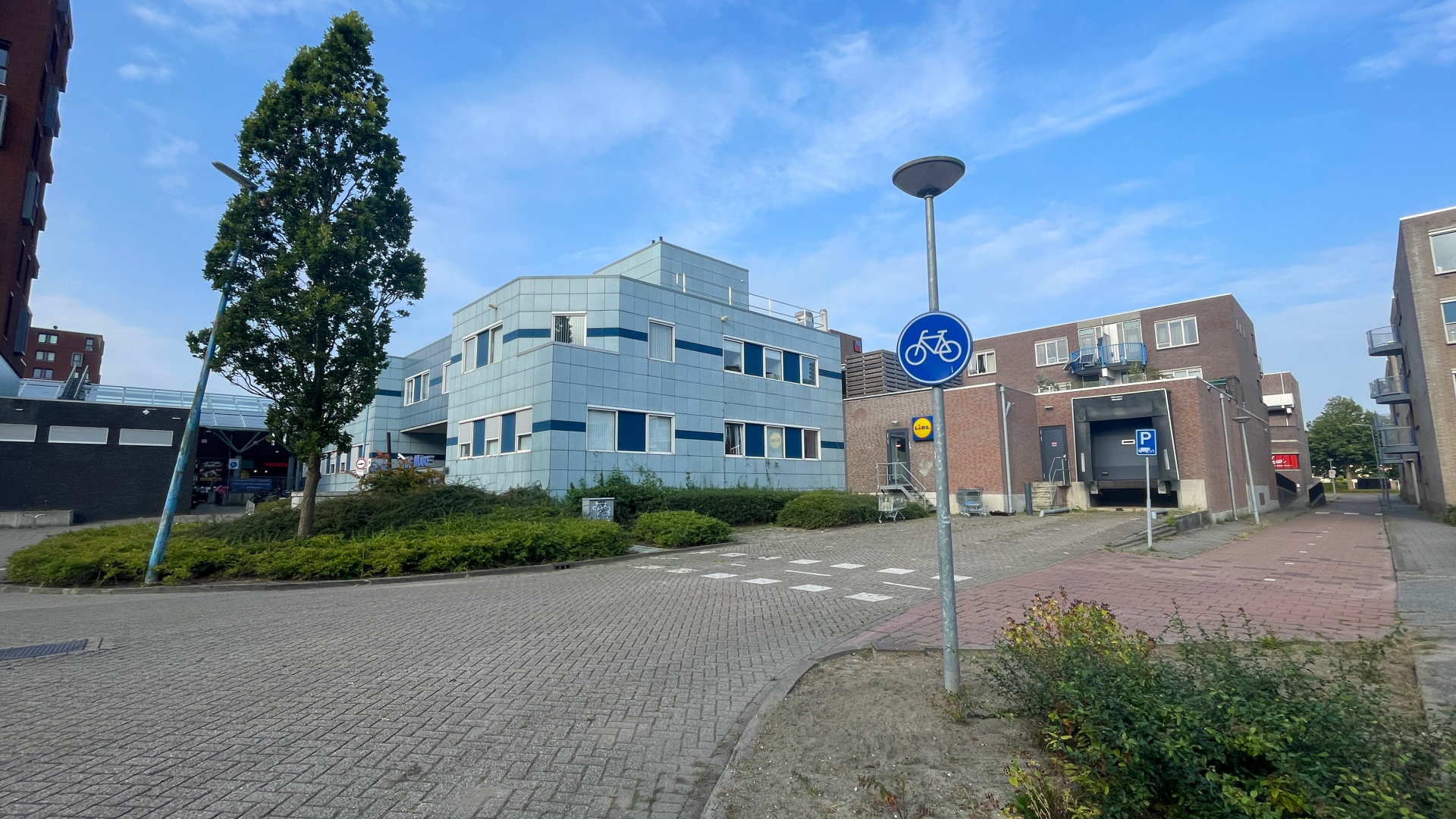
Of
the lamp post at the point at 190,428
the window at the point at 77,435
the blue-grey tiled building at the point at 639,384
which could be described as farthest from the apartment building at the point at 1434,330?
the window at the point at 77,435

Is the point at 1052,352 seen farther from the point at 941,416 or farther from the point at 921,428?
the point at 941,416

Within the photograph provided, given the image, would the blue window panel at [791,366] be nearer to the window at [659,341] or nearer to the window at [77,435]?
the window at [659,341]

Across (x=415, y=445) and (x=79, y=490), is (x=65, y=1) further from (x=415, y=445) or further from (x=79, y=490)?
(x=415, y=445)

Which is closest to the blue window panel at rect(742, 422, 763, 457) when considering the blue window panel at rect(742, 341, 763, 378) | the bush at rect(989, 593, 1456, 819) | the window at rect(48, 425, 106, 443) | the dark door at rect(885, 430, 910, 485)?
the blue window panel at rect(742, 341, 763, 378)

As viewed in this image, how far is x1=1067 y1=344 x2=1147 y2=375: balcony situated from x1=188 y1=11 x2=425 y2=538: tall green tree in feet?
128

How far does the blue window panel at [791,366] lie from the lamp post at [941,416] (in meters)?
22.9

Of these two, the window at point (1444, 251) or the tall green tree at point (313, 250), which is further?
the window at point (1444, 251)

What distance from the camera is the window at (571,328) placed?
22.6 meters

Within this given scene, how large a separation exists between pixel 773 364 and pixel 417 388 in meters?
17.7

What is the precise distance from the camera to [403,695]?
547 cm

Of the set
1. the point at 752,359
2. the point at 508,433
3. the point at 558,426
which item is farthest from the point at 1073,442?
the point at 508,433

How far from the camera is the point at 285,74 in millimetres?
15531

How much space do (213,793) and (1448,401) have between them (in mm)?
36767

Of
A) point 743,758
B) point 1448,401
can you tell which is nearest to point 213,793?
point 743,758
